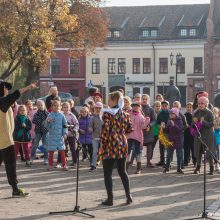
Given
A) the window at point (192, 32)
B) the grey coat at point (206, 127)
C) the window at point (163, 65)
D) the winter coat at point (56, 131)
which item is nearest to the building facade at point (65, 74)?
the window at point (163, 65)

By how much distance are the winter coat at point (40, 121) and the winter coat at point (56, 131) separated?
1.25m

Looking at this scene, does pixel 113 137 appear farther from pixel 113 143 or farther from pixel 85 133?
pixel 85 133

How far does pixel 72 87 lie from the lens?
6981 centimetres

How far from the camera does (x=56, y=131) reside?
14.6 metres

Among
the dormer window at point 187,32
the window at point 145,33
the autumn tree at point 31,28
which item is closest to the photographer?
the autumn tree at point 31,28

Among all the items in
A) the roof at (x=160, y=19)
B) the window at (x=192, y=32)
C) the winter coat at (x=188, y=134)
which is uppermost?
the roof at (x=160, y=19)

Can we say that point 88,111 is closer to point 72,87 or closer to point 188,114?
point 188,114

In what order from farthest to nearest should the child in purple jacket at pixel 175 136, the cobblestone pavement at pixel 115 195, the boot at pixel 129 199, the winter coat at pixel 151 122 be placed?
the winter coat at pixel 151 122, the child in purple jacket at pixel 175 136, the boot at pixel 129 199, the cobblestone pavement at pixel 115 195

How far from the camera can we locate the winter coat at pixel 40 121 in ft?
52.0

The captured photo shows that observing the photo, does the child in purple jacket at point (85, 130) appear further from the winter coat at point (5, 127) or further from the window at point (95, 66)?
the window at point (95, 66)

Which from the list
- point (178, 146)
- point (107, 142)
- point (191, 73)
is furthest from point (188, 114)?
point (191, 73)

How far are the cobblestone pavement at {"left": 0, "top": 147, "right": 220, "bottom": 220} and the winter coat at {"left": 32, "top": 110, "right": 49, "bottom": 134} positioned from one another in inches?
57.1

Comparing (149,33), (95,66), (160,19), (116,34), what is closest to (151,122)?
(149,33)

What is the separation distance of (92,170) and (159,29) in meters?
53.7
